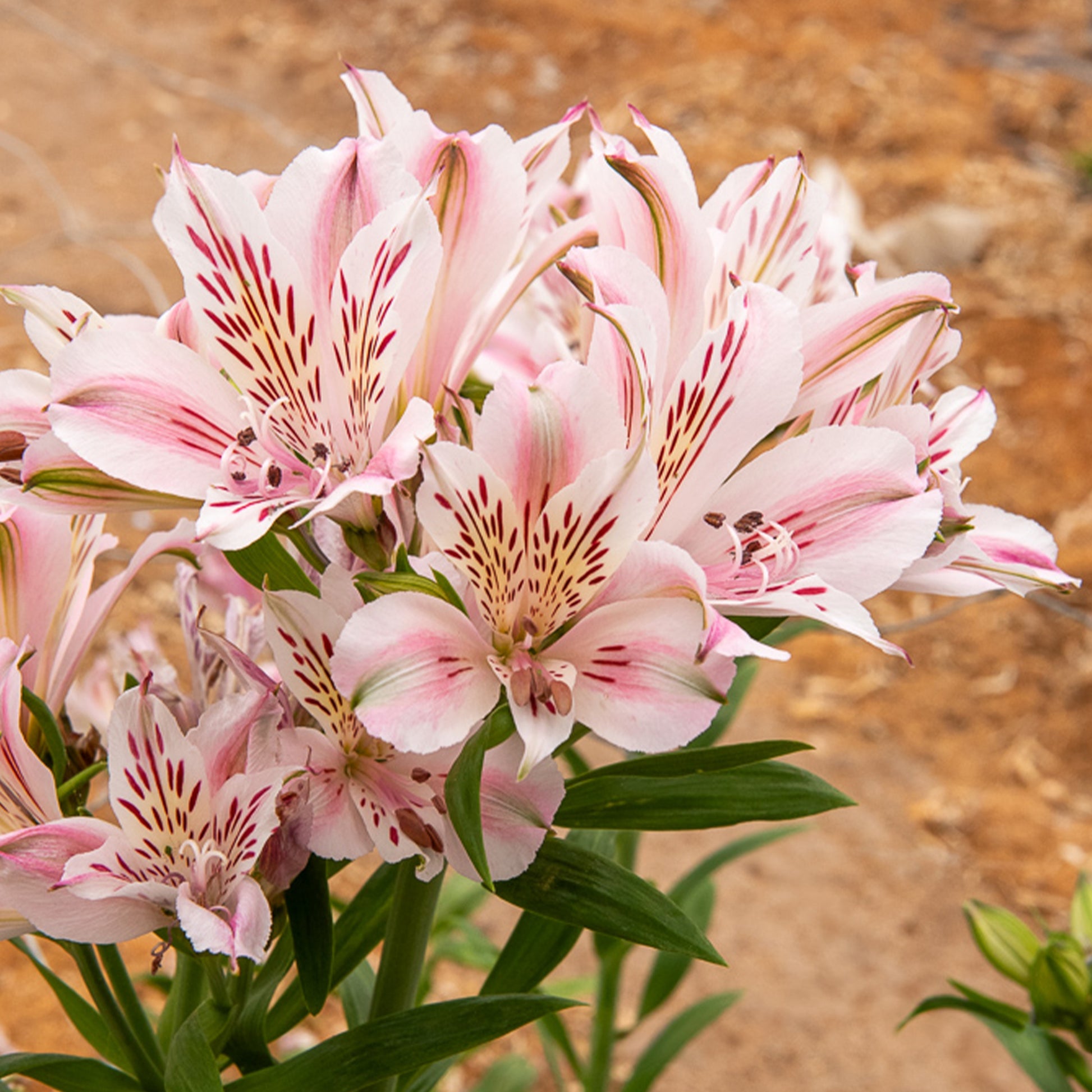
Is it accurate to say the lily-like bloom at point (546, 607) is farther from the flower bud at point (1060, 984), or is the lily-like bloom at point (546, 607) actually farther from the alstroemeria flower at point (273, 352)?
the flower bud at point (1060, 984)

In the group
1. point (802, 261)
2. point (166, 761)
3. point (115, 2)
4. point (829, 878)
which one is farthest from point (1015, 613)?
point (115, 2)

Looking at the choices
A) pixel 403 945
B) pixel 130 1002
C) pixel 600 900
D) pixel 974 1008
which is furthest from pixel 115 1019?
pixel 974 1008

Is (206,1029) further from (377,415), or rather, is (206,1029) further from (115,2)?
(115,2)

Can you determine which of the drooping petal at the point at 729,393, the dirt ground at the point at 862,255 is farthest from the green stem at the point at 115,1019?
the dirt ground at the point at 862,255

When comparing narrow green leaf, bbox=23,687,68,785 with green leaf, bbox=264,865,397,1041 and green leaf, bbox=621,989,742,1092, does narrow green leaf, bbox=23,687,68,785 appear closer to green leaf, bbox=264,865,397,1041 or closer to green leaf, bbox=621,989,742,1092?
green leaf, bbox=264,865,397,1041

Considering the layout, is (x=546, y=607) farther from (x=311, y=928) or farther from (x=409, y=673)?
(x=311, y=928)
